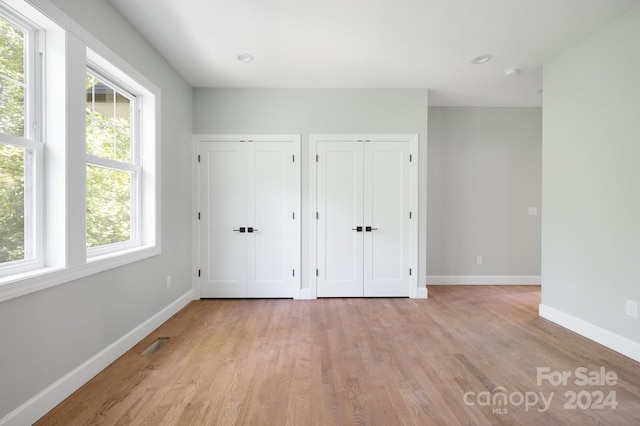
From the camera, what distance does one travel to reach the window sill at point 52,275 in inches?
58.7

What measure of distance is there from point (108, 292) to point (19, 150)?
1.10 meters

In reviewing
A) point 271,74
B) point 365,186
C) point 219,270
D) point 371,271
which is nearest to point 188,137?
point 271,74

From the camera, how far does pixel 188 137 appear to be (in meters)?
3.70

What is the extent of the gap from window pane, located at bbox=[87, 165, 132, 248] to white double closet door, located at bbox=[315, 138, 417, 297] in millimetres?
2086

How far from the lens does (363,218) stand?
12.6 ft

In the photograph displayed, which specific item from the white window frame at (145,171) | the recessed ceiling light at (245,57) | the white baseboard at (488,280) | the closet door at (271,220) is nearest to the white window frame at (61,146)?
the white window frame at (145,171)

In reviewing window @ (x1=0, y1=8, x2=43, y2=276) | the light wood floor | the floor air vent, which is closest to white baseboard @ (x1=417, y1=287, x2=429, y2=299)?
the light wood floor

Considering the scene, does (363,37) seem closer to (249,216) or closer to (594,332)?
(249,216)

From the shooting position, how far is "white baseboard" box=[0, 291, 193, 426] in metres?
1.54

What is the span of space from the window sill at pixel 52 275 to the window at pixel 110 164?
0.18 metres

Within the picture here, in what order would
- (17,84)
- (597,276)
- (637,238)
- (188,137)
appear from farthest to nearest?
(188,137) → (597,276) → (637,238) → (17,84)

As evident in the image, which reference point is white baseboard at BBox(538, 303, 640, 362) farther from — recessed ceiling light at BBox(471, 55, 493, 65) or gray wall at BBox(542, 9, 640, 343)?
recessed ceiling light at BBox(471, 55, 493, 65)

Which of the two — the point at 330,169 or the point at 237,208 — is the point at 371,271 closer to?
the point at 330,169

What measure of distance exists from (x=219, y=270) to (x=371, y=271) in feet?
6.52
